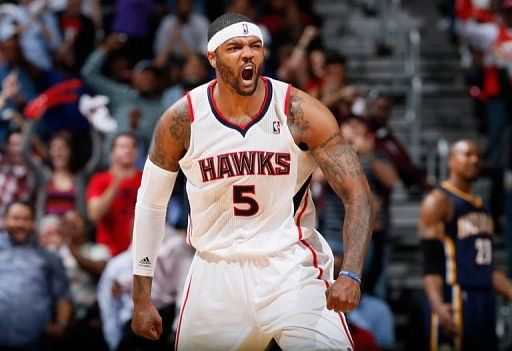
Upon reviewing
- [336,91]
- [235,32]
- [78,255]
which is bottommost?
[78,255]

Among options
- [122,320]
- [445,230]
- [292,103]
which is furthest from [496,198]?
[292,103]

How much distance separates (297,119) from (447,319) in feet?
11.9

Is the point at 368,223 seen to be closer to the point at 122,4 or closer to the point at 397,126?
the point at 397,126

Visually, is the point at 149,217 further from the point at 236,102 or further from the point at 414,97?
the point at 414,97

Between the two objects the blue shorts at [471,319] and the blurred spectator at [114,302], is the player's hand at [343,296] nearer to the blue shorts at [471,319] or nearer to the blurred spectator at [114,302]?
the blue shorts at [471,319]

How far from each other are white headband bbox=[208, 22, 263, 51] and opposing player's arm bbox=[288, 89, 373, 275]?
41cm

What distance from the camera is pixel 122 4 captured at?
13.0 metres

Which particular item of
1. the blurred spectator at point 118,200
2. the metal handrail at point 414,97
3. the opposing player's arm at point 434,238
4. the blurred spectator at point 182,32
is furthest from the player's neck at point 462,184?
the blurred spectator at point 182,32

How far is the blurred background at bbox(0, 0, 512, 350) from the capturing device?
9234 mm

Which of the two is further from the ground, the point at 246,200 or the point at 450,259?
the point at 246,200

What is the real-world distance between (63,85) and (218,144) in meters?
6.62

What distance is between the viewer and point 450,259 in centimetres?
897

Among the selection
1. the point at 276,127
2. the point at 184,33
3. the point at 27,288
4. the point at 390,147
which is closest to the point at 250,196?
the point at 276,127

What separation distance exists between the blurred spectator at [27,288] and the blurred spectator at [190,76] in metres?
2.66
